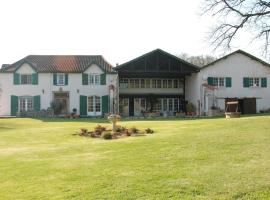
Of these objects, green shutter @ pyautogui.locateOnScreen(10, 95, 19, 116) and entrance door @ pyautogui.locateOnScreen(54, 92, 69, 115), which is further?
entrance door @ pyautogui.locateOnScreen(54, 92, 69, 115)

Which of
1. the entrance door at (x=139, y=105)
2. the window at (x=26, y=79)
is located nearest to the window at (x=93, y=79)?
the entrance door at (x=139, y=105)

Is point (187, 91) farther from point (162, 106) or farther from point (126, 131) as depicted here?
point (126, 131)

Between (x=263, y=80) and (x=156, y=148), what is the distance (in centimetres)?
3690

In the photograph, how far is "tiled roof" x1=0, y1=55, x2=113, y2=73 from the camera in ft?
166

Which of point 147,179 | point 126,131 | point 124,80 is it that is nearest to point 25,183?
point 147,179

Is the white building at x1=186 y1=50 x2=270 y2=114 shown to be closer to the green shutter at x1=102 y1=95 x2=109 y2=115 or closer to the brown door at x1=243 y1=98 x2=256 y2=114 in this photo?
the brown door at x1=243 y1=98 x2=256 y2=114

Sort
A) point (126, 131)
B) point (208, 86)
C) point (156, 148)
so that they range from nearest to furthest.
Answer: point (156, 148)
point (126, 131)
point (208, 86)

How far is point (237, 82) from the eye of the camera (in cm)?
4850

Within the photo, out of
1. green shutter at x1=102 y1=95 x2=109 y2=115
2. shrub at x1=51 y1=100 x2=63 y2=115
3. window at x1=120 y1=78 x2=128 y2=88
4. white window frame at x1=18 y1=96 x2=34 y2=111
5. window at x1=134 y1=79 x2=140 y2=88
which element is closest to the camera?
shrub at x1=51 y1=100 x2=63 y2=115

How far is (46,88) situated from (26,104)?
270 cm

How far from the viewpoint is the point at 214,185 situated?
9.45 metres

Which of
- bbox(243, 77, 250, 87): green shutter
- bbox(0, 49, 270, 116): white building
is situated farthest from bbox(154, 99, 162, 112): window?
bbox(243, 77, 250, 87): green shutter

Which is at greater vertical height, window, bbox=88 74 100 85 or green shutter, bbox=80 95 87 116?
window, bbox=88 74 100 85

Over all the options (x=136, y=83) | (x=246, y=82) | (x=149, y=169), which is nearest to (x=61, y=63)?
(x=136, y=83)
